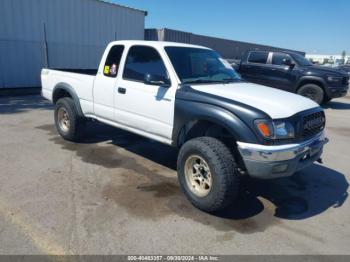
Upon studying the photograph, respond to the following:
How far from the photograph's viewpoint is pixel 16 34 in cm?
1221

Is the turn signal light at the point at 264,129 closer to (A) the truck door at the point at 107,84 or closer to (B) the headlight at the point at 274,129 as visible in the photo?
(B) the headlight at the point at 274,129

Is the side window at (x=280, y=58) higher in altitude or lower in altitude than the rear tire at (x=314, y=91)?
higher

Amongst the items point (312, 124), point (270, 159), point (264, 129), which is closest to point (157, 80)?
point (264, 129)

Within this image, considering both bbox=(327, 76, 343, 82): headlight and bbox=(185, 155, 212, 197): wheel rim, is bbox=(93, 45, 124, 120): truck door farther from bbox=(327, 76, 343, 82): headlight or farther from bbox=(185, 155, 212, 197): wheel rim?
bbox=(327, 76, 343, 82): headlight

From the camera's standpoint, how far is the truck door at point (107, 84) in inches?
202

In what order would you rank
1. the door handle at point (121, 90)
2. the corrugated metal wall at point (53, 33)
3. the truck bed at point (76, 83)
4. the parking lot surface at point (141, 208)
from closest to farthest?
the parking lot surface at point (141, 208)
the door handle at point (121, 90)
the truck bed at point (76, 83)
the corrugated metal wall at point (53, 33)

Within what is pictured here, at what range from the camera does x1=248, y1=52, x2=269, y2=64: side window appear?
12498 mm

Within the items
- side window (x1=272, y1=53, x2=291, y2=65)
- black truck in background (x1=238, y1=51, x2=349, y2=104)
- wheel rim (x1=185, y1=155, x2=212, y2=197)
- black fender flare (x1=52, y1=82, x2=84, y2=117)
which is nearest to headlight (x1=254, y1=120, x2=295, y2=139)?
wheel rim (x1=185, y1=155, x2=212, y2=197)

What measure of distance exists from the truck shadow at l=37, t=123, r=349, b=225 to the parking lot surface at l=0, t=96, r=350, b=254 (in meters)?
0.01

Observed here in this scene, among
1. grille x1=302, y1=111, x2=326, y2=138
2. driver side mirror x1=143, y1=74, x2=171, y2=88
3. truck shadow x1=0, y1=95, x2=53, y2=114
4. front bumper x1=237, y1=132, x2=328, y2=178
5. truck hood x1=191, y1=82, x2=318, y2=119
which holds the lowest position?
truck shadow x1=0, y1=95, x2=53, y2=114

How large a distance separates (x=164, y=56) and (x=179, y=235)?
2.46m

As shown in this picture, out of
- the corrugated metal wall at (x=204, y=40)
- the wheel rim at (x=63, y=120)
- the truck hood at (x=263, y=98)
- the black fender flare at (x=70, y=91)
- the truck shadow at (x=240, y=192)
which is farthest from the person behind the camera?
the corrugated metal wall at (x=204, y=40)

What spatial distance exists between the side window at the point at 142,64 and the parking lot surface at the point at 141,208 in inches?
57.8

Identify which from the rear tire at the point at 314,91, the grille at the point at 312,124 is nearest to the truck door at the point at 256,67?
the rear tire at the point at 314,91
